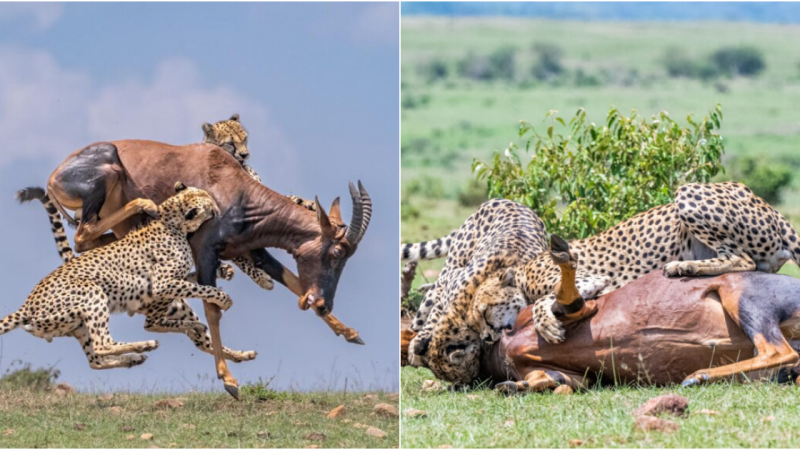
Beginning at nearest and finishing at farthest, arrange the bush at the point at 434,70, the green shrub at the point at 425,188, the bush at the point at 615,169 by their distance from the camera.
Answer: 1. the bush at the point at 615,169
2. the green shrub at the point at 425,188
3. the bush at the point at 434,70

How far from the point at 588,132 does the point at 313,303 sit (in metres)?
3.49

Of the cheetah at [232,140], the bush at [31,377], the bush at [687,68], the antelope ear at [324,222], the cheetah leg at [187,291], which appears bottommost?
the bush at [31,377]

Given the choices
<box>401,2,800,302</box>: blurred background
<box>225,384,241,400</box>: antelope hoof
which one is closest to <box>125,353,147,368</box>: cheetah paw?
<box>225,384,241,400</box>: antelope hoof

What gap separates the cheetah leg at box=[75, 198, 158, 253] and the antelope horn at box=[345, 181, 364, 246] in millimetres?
1348

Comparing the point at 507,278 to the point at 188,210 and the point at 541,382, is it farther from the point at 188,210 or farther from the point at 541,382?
the point at 188,210

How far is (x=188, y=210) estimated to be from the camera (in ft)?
26.6

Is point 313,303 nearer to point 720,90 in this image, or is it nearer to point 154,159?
point 154,159

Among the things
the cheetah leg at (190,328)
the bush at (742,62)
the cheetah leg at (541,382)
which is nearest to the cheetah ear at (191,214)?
the cheetah leg at (190,328)

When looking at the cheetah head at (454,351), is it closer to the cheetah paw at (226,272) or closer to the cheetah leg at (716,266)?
the cheetah leg at (716,266)

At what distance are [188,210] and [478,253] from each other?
207cm

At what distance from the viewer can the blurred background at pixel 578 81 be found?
18547mm

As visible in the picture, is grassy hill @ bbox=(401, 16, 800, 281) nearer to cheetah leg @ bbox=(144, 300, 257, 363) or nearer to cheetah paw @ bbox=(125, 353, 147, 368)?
cheetah leg @ bbox=(144, 300, 257, 363)

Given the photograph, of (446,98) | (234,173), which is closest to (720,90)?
(446,98)

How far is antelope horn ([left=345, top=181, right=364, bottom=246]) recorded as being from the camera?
318 inches
